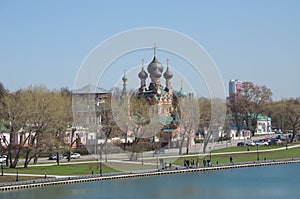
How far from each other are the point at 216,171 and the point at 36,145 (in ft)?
53.0

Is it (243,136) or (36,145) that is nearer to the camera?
(36,145)

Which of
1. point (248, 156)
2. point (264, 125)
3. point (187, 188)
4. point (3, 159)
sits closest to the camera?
point (187, 188)

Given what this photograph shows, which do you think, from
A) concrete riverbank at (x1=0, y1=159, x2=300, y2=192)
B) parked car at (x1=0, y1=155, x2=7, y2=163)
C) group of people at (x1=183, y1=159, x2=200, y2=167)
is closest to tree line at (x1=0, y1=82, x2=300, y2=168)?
parked car at (x1=0, y1=155, x2=7, y2=163)

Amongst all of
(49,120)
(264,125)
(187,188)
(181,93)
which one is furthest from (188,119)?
(264,125)

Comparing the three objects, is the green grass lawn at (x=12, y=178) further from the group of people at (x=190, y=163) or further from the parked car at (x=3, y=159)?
the group of people at (x=190, y=163)

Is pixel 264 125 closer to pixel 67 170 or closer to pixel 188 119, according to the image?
pixel 188 119

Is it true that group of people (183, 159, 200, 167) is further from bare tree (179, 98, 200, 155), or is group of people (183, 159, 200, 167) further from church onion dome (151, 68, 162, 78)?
church onion dome (151, 68, 162, 78)

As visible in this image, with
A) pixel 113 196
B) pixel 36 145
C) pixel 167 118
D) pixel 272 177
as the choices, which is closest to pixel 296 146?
pixel 167 118

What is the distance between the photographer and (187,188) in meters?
41.5

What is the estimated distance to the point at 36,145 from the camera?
180ft

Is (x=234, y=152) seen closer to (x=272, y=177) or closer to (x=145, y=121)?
(x=145, y=121)

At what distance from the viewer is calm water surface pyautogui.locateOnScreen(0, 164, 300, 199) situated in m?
38.4

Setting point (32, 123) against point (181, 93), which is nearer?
point (32, 123)

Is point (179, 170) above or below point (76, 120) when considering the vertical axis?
below
